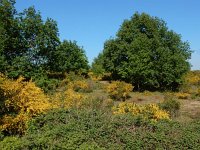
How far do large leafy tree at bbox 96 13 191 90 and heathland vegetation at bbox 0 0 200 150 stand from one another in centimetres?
11

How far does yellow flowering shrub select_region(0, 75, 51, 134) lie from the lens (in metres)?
16.4

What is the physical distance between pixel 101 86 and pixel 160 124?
93.5 ft

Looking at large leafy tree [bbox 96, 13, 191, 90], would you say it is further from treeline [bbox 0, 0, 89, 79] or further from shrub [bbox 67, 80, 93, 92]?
treeline [bbox 0, 0, 89, 79]

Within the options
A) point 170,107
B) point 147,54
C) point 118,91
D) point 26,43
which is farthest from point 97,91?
point 170,107

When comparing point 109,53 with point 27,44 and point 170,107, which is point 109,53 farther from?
point 170,107

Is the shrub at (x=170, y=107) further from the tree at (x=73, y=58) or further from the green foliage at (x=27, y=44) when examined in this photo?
the tree at (x=73, y=58)

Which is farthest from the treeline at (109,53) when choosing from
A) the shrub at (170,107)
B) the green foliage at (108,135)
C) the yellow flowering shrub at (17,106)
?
the green foliage at (108,135)

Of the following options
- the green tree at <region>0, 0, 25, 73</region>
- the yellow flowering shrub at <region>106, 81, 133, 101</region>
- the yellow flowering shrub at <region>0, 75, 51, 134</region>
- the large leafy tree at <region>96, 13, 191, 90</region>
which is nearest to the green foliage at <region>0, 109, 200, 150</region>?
the yellow flowering shrub at <region>0, 75, 51, 134</region>

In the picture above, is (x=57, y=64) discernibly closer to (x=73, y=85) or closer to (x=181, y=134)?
(x=73, y=85)

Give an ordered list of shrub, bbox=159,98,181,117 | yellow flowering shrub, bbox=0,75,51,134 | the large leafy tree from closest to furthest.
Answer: yellow flowering shrub, bbox=0,75,51,134 < shrub, bbox=159,98,181,117 < the large leafy tree

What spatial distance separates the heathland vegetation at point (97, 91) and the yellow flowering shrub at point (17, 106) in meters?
0.04

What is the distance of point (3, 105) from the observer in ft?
54.3

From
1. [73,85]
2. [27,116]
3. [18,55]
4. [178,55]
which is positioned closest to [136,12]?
[178,55]

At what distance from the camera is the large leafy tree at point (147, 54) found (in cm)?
4059
